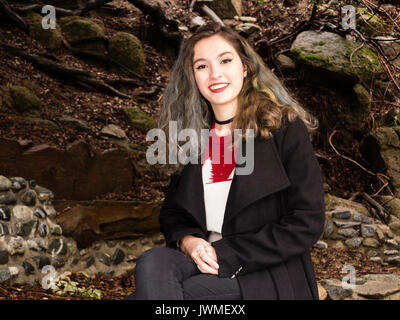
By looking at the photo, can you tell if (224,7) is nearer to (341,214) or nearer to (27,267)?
(341,214)

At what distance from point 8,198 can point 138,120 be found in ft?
7.49

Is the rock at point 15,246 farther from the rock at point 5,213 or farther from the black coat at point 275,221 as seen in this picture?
the black coat at point 275,221

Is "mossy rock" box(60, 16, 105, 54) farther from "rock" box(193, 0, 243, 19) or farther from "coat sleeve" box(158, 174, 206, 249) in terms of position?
"coat sleeve" box(158, 174, 206, 249)

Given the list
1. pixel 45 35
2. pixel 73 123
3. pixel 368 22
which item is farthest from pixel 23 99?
pixel 368 22

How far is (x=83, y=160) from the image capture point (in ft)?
13.4

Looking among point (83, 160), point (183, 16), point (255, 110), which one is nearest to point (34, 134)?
point (83, 160)

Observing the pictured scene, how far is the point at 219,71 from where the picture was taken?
7.11 feet

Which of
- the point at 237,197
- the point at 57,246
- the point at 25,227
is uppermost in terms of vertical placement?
the point at 237,197

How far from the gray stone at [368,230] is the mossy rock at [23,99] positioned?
427 cm

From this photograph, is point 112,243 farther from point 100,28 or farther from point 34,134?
point 100,28

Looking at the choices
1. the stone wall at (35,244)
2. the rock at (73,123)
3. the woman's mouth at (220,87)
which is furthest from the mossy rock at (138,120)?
the woman's mouth at (220,87)

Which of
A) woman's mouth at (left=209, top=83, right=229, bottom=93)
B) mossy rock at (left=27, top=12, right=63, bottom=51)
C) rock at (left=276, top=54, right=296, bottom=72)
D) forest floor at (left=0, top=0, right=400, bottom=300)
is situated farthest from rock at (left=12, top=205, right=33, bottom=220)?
rock at (left=276, top=54, right=296, bottom=72)

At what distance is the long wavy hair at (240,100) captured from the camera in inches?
81.7

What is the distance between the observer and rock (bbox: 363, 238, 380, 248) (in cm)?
525
